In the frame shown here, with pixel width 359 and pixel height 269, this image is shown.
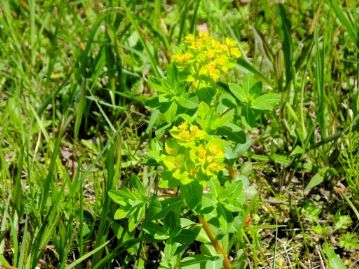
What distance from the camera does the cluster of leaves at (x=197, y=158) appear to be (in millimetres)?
1601

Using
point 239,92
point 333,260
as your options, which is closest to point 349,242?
point 333,260

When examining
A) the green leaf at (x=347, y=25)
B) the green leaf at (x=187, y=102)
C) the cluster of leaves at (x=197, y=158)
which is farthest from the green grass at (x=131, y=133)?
the green leaf at (x=187, y=102)

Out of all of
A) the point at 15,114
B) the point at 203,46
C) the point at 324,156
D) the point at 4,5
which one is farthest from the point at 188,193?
the point at 4,5

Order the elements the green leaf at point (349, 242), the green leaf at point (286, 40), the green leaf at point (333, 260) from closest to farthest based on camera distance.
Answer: the green leaf at point (333, 260)
the green leaf at point (349, 242)
the green leaf at point (286, 40)

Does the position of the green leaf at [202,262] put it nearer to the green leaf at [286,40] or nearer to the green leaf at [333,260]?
the green leaf at [333,260]

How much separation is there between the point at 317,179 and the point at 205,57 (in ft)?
2.32

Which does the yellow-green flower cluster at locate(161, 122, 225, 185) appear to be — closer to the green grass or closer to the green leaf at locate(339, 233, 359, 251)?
the green grass

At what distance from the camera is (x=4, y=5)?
2703mm

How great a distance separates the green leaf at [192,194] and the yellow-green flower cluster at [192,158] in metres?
0.04

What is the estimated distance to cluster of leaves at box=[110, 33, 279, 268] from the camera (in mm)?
1601

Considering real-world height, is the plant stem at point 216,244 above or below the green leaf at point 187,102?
below

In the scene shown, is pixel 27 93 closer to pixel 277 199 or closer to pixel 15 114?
pixel 15 114

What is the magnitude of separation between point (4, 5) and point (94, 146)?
2.58 ft

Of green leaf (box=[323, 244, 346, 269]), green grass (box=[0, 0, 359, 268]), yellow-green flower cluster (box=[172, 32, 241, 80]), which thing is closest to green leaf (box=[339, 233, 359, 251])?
green grass (box=[0, 0, 359, 268])
